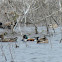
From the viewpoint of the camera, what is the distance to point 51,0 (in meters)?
32.0

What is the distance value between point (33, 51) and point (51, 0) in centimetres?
1534

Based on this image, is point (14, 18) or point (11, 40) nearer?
point (11, 40)

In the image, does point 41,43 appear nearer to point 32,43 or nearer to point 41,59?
point 32,43

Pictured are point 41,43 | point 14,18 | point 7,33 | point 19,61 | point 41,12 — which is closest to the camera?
point 19,61

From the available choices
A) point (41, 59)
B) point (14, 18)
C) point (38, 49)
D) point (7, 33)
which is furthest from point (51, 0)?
point (41, 59)

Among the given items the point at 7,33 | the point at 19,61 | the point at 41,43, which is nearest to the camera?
the point at 19,61

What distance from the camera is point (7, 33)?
2572cm

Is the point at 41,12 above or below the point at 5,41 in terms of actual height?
above

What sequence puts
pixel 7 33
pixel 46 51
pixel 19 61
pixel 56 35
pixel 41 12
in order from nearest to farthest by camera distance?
pixel 19 61
pixel 46 51
pixel 56 35
pixel 7 33
pixel 41 12

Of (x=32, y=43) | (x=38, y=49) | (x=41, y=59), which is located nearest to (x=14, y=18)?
(x=32, y=43)

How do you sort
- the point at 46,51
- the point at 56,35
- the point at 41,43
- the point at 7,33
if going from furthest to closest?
the point at 7,33 → the point at 56,35 → the point at 41,43 → the point at 46,51

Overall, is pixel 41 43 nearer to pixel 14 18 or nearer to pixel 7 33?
pixel 7 33

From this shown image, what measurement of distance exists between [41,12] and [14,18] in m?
4.02

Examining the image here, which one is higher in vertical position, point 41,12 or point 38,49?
point 41,12
